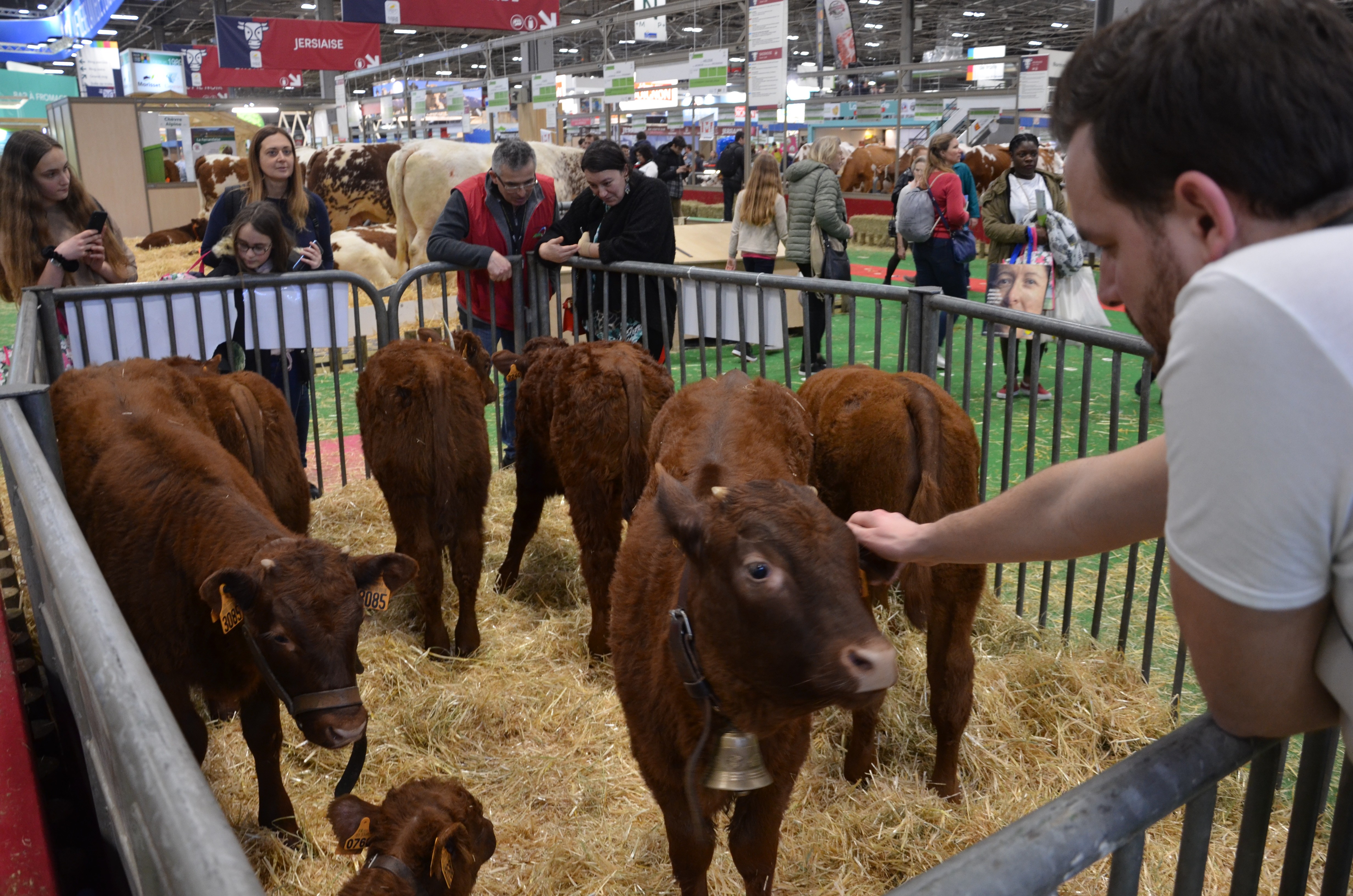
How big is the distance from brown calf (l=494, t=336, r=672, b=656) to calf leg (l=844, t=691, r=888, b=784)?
1077 millimetres

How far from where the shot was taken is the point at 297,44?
20391 millimetres

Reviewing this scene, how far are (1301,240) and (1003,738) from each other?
3017mm

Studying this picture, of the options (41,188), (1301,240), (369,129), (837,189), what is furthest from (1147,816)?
(369,129)

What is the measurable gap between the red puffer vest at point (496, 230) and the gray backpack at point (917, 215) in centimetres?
384

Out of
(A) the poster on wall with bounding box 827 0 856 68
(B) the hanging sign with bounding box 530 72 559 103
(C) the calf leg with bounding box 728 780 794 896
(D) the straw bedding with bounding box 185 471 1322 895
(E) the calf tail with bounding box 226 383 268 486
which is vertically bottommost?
(D) the straw bedding with bounding box 185 471 1322 895

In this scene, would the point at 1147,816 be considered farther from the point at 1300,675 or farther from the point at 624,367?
the point at 624,367

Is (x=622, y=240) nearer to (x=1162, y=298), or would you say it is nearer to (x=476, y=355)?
(x=476, y=355)

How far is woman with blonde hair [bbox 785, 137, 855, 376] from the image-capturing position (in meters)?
9.05

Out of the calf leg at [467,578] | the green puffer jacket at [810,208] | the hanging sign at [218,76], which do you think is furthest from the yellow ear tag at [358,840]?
the hanging sign at [218,76]

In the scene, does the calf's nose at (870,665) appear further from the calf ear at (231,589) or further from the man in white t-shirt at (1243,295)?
the calf ear at (231,589)

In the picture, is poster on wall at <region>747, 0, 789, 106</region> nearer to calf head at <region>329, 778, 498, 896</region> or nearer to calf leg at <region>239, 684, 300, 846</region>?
calf leg at <region>239, 684, 300, 846</region>

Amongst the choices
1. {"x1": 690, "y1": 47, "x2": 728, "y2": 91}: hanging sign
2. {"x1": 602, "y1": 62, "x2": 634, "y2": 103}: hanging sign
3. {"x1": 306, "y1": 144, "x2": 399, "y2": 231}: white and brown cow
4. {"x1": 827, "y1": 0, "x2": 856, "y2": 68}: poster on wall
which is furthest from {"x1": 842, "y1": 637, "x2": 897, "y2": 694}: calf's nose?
{"x1": 827, "y1": 0, "x2": 856, "y2": 68}: poster on wall

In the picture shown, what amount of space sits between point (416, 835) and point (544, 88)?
14894 millimetres

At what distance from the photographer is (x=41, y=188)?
501 centimetres
